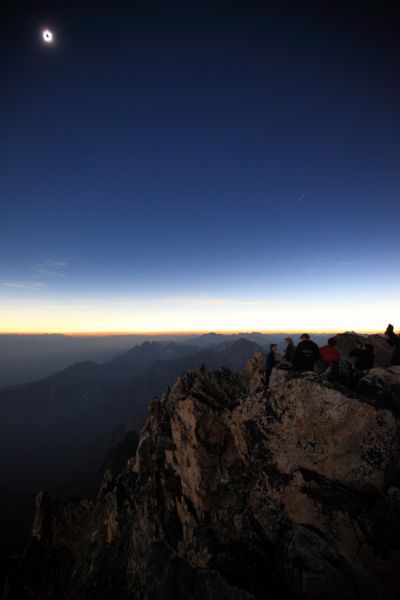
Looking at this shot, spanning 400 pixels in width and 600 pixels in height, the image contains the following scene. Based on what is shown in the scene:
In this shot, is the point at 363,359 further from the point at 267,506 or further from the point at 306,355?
the point at 267,506

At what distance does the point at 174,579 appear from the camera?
6.72 meters

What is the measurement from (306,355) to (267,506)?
833 cm

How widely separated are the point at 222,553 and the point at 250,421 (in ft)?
21.9

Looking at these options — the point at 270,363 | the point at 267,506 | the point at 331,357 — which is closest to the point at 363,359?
the point at 331,357

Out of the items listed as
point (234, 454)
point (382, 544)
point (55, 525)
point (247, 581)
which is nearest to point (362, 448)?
point (382, 544)

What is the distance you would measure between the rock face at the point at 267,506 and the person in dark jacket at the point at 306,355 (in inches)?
35.8

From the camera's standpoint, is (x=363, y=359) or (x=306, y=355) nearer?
(x=306, y=355)

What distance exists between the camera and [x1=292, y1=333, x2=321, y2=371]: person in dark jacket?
15625 millimetres

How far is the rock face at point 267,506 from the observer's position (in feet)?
24.6

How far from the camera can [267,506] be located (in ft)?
39.9

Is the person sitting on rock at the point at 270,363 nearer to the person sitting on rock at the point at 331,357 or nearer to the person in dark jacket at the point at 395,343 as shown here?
the person sitting on rock at the point at 331,357

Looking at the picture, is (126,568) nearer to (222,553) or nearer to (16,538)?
(222,553)

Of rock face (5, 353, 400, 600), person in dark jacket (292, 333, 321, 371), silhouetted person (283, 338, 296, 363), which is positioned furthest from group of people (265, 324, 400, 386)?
silhouetted person (283, 338, 296, 363)

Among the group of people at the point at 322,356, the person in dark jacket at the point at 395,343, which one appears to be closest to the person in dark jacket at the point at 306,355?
the group of people at the point at 322,356
